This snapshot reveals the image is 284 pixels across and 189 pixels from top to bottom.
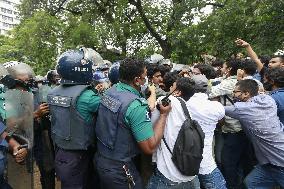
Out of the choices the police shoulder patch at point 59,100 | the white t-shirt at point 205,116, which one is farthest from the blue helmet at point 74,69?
the white t-shirt at point 205,116

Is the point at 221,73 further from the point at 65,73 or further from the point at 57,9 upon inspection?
the point at 57,9

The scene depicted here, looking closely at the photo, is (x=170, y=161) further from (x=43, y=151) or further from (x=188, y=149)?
(x=43, y=151)

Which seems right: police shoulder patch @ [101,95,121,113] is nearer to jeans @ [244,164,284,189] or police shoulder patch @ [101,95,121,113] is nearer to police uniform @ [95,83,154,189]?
police uniform @ [95,83,154,189]

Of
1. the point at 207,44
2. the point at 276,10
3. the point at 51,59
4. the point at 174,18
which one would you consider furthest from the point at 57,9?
the point at 276,10

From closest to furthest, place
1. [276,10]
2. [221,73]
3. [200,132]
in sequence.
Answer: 1. [200,132]
2. [221,73]
3. [276,10]

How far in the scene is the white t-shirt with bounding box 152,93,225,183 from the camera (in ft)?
11.0

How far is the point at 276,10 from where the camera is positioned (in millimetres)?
9570

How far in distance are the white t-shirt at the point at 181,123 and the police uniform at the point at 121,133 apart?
0.70ft

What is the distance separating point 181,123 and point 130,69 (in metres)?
0.65

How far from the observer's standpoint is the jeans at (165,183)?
3.40 m

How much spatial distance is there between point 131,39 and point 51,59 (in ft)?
13.1

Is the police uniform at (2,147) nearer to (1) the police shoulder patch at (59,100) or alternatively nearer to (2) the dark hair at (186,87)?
(1) the police shoulder patch at (59,100)

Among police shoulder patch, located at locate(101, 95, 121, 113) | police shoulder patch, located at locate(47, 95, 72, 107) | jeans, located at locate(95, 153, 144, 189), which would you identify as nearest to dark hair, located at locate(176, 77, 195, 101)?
police shoulder patch, located at locate(101, 95, 121, 113)

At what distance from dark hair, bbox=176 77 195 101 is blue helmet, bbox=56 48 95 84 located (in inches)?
34.6
